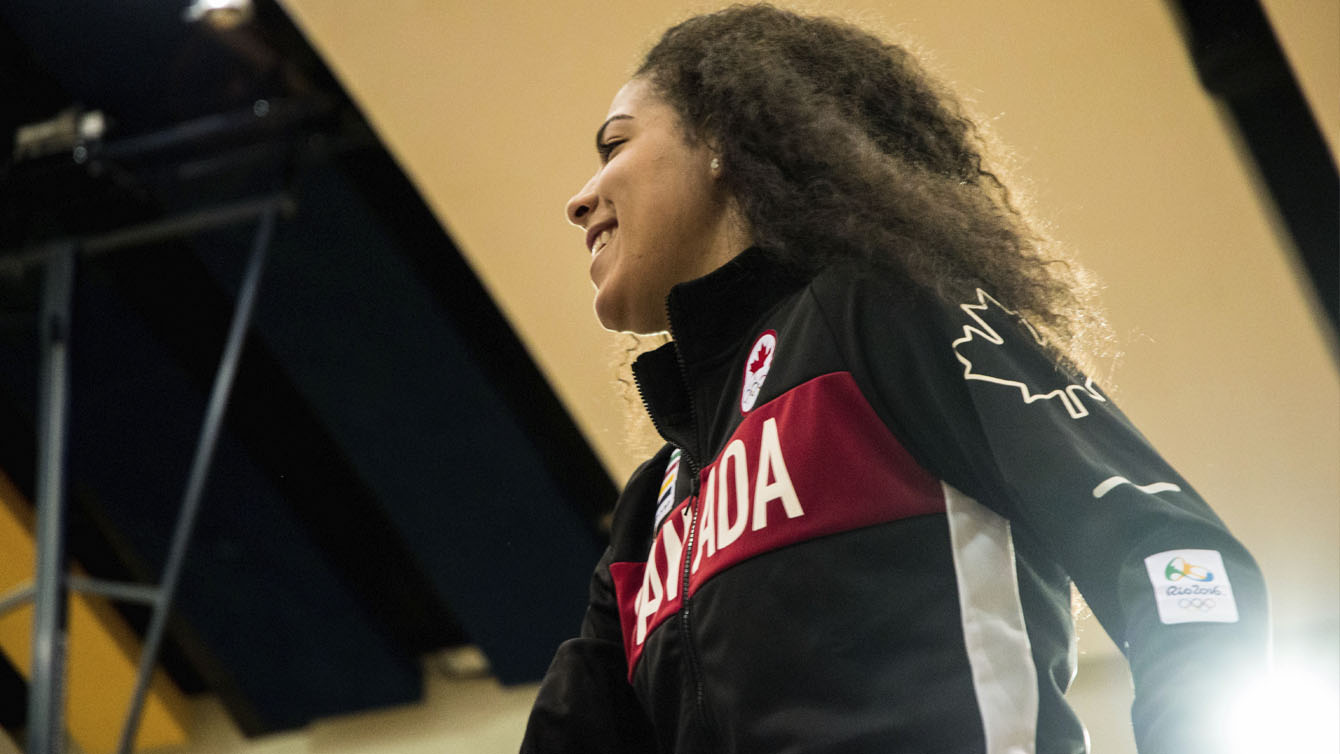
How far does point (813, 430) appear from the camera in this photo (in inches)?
29.4

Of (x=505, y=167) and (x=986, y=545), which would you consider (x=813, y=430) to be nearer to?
(x=986, y=545)

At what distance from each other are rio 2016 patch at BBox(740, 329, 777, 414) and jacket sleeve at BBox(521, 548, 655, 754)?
279mm

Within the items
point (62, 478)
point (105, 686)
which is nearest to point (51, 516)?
point (62, 478)

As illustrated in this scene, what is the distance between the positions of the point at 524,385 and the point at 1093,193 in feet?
5.19

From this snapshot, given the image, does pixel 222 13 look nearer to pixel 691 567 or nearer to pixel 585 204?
pixel 585 204

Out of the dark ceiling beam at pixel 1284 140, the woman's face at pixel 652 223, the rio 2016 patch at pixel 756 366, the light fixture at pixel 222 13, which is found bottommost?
the dark ceiling beam at pixel 1284 140

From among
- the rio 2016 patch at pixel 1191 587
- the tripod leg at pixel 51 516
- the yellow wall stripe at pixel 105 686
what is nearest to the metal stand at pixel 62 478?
the tripod leg at pixel 51 516

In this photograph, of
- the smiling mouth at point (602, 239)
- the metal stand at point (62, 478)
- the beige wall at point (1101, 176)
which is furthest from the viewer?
the metal stand at point (62, 478)

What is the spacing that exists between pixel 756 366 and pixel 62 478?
2.92 meters

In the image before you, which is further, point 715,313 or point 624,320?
point 624,320

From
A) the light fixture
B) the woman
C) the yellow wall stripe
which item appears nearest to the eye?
the woman

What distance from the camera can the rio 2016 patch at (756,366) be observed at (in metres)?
0.82

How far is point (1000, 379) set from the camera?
703mm

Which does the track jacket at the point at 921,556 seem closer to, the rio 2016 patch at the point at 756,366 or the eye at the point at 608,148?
the rio 2016 patch at the point at 756,366
